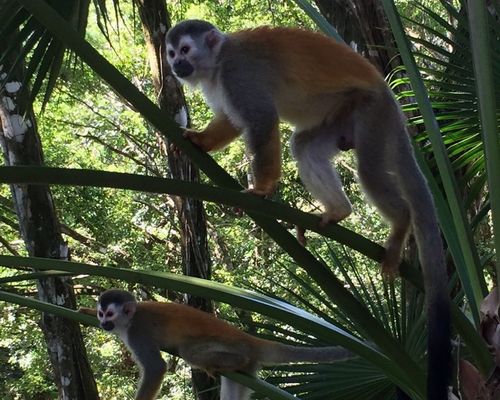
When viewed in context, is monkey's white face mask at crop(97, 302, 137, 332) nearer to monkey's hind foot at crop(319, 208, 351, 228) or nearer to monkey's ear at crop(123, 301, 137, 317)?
monkey's ear at crop(123, 301, 137, 317)

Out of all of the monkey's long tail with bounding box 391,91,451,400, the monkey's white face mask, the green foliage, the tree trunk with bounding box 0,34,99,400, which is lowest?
the monkey's long tail with bounding box 391,91,451,400

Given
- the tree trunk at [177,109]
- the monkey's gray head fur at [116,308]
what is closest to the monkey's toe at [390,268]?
the monkey's gray head fur at [116,308]

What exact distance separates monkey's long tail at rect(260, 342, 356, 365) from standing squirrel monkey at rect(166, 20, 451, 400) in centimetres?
81

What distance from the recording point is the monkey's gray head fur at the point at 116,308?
3670mm

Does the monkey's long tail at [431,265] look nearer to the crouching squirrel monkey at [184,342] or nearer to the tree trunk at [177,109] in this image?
the crouching squirrel monkey at [184,342]

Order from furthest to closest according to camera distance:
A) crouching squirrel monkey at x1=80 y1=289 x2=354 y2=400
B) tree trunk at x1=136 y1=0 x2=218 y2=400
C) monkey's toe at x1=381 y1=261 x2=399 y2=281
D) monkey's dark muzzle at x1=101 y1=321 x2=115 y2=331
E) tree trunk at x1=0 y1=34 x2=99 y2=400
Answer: tree trunk at x1=136 y1=0 x2=218 y2=400
tree trunk at x1=0 y1=34 x2=99 y2=400
monkey's dark muzzle at x1=101 y1=321 x2=115 y2=331
crouching squirrel monkey at x1=80 y1=289 x2=354 y2=400
monkey's toe at x1=381 y1=261 x2=399 y2=281

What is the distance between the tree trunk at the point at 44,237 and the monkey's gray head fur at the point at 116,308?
1312 millimetres

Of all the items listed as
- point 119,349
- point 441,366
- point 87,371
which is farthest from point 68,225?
point 441,366

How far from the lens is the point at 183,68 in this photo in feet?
8.34

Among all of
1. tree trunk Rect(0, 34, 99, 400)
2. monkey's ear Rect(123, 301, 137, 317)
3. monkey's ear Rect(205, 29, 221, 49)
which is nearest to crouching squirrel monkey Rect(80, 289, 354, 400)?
monkey's ear Rect(123, 301, 137, 317)

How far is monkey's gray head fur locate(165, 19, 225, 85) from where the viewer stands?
2.54 meters

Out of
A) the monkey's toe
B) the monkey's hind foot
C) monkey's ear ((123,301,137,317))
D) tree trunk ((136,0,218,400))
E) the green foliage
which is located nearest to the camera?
the monkey's hind foot

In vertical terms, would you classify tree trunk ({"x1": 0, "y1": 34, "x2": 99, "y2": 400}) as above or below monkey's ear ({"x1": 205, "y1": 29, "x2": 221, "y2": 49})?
above

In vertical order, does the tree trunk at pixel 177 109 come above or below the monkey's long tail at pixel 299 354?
above
